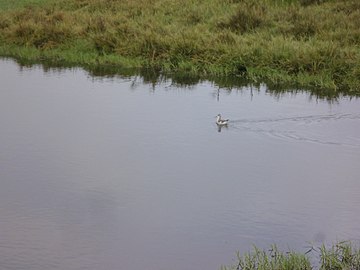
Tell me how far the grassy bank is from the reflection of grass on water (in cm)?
865

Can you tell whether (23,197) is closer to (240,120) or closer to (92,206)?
(92,206)

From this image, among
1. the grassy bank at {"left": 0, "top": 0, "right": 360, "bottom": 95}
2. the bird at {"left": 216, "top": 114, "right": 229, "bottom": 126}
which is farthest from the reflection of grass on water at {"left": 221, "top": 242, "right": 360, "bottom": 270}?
the grassy bank at {"left": 0, "top": 0, "right": 360, "bottom": 95}

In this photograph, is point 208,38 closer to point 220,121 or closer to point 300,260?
point 220,121

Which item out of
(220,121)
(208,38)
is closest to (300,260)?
(220,121)

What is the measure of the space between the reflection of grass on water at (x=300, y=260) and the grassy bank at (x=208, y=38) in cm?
865

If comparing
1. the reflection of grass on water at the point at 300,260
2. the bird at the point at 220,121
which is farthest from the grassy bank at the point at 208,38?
the reflection of grass on water at the point at 300,260

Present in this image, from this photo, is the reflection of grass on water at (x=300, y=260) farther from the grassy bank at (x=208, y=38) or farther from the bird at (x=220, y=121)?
the grassy bank at (x=208, y=38)

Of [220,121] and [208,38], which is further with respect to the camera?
[208,38]

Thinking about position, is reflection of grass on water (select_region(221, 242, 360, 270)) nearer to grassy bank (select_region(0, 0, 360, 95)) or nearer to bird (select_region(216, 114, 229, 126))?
bird (select_region(216, 114, 229, 126))

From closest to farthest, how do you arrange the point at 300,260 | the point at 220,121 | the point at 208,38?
the point at 300,260, the point at 220,121, the point at 208,38

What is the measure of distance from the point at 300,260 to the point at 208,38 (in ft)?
38.7

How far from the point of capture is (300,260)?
6652 millimetres

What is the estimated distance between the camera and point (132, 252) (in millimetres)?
7461

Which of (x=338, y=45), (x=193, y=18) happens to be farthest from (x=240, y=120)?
(x=193, y=18)
